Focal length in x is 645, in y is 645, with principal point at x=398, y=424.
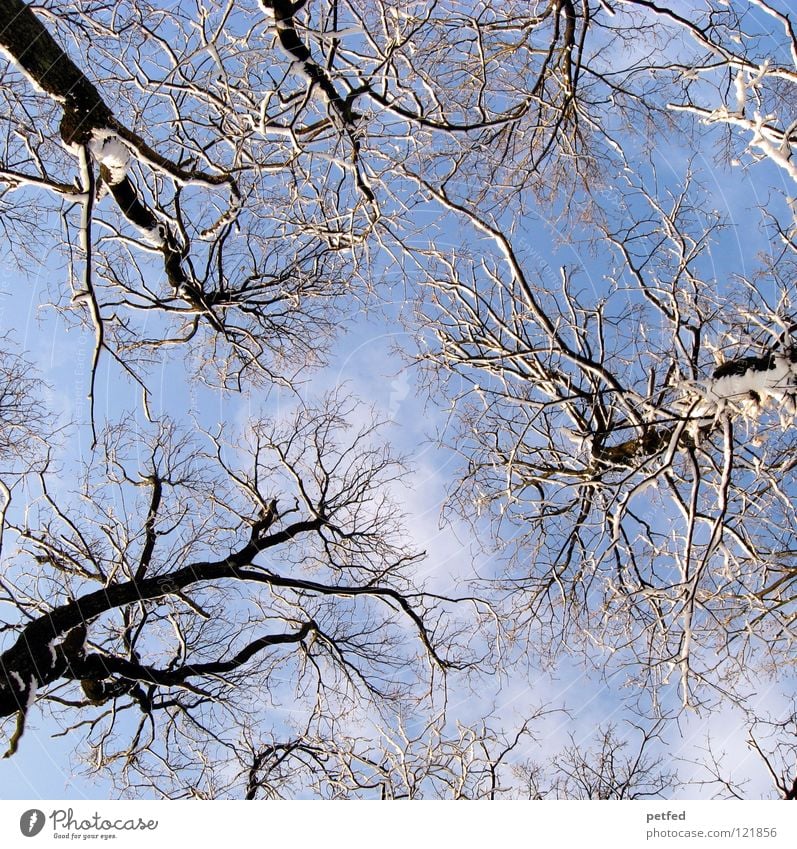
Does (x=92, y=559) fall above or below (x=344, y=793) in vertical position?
above

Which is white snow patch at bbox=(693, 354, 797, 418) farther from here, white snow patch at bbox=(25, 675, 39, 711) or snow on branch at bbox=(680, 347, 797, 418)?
white snow patch at bbox=(25, 675, 39, 711)

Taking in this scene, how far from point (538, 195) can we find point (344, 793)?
23.2 ft

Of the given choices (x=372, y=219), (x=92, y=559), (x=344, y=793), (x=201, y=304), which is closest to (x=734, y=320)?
(x=372, y=219)

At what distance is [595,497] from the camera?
661 centimetres

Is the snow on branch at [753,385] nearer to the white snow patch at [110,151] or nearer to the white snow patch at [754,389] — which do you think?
the white snow patch at [754,389]

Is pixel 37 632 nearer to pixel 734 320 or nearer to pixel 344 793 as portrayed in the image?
pixel 344 793

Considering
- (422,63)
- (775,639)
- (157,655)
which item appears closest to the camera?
(775,639)

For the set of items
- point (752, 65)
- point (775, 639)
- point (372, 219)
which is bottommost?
point (775, 639)
